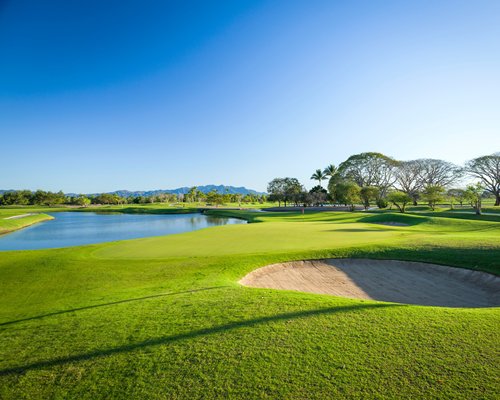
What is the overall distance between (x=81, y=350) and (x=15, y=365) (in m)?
1.06

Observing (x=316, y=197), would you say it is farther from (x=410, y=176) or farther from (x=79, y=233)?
(x=79, y=233)

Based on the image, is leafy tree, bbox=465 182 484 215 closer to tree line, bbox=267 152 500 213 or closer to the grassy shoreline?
tree line, bbox=267 152 500 213

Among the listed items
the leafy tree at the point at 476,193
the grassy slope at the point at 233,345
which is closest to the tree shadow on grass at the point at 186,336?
the grassy slope at the point at 233,345

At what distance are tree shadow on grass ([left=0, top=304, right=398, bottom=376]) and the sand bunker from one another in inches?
146

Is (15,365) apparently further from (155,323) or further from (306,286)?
(306,286)

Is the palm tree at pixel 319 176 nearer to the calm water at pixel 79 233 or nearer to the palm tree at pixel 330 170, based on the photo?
the palm tree at pixel 330 170

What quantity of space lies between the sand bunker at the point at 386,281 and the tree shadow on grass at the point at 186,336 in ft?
12.1

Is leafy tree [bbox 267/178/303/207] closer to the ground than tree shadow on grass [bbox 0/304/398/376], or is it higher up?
higher up

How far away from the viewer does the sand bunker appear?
957 cm

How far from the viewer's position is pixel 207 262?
13.3 meters

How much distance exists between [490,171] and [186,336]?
93.8 metres

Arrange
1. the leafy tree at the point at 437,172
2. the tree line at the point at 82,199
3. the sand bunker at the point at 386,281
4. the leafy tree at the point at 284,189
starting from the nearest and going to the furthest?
the sand bunker at the point at 386,281
the leafy tree at the point at 437,172
the leafy tree at the point at 284,189
the tree line at the point at 82,199

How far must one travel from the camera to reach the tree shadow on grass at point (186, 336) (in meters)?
4.70

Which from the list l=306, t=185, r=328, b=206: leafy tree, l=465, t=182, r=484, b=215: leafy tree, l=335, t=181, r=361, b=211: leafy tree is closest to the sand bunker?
l=465, t=182, r=484, b=215: leafy tree
